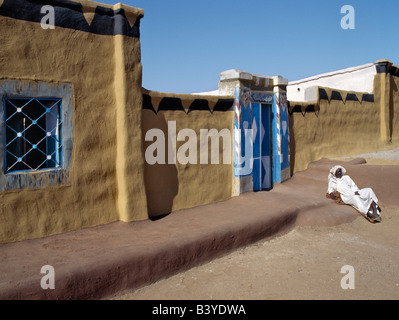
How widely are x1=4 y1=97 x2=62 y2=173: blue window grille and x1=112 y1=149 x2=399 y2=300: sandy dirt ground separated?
6.45ft

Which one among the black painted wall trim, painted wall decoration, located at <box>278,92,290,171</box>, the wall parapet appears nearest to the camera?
the black painted wall trim

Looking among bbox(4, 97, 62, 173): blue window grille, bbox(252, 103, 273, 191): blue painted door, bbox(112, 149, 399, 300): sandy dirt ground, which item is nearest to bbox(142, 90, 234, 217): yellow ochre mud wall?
bbox(252, 103, 273, 191): blue painted door

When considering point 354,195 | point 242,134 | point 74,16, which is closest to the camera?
point 74,16

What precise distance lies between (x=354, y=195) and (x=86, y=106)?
17.0 feet

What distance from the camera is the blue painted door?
7.54m

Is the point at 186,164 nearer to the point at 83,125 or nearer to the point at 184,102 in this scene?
the point at 184,102

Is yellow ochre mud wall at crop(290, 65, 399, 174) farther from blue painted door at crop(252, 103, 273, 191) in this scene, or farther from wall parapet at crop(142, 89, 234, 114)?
wall parapet at crop(142, 89, 234, 114)

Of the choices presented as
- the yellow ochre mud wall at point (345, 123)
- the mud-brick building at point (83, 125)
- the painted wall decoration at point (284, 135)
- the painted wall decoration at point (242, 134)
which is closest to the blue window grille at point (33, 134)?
the mud-brick building at point (83, 125)

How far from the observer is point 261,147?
7770 millimetres

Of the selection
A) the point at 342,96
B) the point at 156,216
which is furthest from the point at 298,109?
the point at 156,216

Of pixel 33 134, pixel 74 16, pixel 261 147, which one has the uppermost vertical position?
pixel 74 16

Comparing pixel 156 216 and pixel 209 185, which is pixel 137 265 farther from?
pixel 209 185

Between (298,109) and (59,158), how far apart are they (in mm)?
6102

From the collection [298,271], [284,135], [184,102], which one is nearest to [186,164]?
[184,102]
